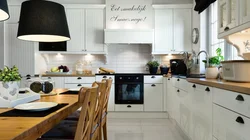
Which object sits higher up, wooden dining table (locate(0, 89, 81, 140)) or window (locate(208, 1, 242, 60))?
window (locate(208, 1, 242, 60))

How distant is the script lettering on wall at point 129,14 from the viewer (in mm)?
4719

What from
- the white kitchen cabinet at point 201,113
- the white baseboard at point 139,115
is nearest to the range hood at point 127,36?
the white baseboard at point 139,115

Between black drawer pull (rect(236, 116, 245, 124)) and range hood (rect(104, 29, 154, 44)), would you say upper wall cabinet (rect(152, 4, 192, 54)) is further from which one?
black drawer pull (rect(236, 116, 245, 124))

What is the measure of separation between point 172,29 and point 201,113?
2.83 m

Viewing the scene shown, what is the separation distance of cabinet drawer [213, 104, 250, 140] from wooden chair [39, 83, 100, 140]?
0.94 metres

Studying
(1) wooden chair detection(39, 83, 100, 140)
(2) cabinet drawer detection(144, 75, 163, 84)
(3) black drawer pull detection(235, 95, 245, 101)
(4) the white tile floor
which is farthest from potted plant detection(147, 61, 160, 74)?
(3) black drawer pull detection(235, 95, 245, 101)

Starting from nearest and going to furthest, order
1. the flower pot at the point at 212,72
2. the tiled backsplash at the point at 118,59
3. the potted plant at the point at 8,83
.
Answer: the potted plant at the point at 8,83
the flower pot at the point at 212,72
the tiled backsplash at the point at 118,59

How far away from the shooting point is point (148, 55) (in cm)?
505

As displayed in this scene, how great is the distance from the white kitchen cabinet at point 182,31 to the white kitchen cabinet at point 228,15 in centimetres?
214

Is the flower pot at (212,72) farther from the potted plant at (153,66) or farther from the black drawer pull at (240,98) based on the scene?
the potted plant at (153,66)

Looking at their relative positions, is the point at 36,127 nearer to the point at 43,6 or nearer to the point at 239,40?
the point at 43,6

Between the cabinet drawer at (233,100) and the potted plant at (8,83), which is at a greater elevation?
the potted plant at (8,83)

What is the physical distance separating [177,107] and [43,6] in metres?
2.42

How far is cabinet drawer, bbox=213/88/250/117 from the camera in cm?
126
